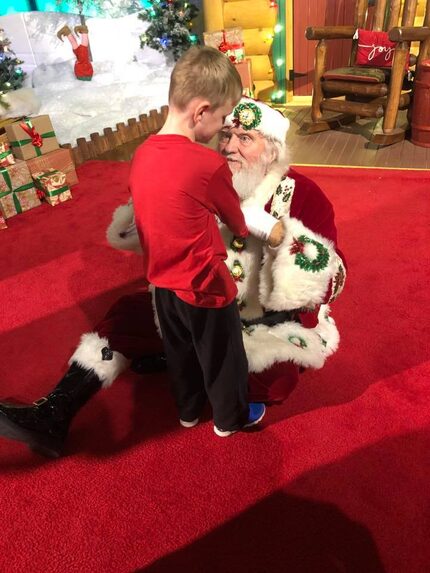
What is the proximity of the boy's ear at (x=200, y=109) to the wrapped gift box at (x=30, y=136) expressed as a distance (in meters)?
2.66

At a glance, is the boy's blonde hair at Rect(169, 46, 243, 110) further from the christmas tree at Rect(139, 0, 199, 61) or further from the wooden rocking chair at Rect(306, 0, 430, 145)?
the christmas tree at Rect(139, 0, 199, 61)

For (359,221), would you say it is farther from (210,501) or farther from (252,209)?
(210,501)

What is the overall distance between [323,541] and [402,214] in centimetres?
209

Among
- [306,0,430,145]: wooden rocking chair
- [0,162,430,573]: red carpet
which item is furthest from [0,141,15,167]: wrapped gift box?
[306,0,430,145]: wooden rocking chair

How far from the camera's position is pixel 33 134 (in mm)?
3324

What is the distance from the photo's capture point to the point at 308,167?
3.60 m

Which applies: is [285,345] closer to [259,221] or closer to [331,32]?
[259,221]

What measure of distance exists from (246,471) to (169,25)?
16.3 feet

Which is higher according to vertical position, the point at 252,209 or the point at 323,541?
the point at 252,209

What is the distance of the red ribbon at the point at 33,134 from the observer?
328 centimetres

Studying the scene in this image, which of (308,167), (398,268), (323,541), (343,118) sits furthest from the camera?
(343,118)

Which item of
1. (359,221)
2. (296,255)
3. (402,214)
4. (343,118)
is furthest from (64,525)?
(343,118)

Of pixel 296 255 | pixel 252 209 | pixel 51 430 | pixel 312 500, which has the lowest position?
pixel 312 500

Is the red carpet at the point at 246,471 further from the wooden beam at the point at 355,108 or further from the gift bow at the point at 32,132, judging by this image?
the wooden beam at the point at 355,108
